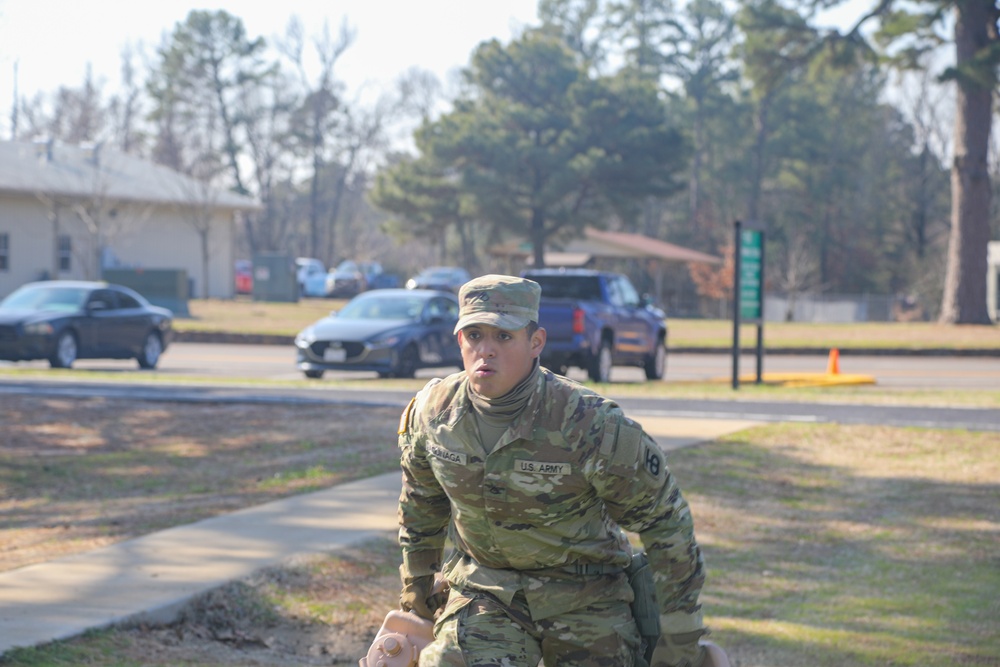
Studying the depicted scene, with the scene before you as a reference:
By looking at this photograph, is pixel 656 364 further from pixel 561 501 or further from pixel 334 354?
pixel 561 501

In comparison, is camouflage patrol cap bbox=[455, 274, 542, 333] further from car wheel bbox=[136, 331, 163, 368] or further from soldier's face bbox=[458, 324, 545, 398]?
car wheel bbox=[136, 331, 163, 368]

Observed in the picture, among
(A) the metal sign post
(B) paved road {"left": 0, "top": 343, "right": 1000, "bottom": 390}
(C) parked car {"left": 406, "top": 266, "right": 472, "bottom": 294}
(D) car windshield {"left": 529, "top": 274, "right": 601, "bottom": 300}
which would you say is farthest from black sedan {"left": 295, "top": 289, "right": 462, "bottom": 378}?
(C) parked car {"left": 406, "top": 266, "right": 472, "bottom": 294}

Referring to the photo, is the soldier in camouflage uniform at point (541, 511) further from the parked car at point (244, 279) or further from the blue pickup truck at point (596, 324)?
the parked car at point (244, 279)

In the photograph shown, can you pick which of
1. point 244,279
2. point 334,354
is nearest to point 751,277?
point 334,354

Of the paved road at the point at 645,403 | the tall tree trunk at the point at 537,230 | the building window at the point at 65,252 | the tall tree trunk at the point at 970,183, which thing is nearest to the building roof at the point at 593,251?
the tall tree trunk at the point at 537,230

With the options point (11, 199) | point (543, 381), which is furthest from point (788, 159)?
point (543, 381)

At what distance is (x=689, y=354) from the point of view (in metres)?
29.8

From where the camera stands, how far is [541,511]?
11.9 ft

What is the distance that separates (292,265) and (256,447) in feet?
125

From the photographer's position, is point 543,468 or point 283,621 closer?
point 543,468

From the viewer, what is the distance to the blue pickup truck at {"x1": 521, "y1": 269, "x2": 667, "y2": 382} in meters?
18.1

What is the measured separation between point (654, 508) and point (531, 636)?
0.52m

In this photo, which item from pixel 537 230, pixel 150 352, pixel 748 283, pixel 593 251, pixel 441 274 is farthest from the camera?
pixel 593 251

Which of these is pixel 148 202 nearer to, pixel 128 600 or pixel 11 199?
pixel 11 199
